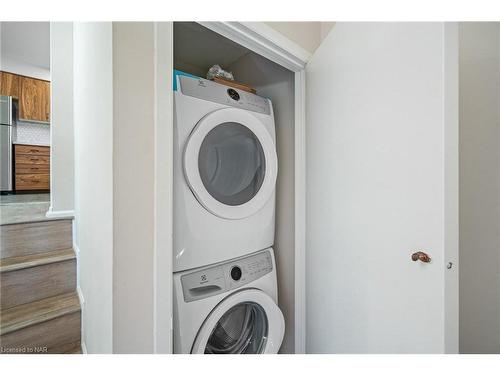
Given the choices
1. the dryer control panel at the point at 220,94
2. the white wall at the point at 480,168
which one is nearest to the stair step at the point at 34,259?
the dryer control panel at the point at 220,94

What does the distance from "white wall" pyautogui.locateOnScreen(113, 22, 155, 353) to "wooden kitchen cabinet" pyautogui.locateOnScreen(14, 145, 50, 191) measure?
399 cm

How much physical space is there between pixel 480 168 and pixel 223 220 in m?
1.10

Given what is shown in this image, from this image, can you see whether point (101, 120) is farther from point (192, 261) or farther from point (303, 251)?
point (303, 251)

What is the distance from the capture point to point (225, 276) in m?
1.03

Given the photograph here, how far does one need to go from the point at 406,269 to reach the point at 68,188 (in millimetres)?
2173

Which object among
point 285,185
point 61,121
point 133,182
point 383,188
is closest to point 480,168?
point 383,188

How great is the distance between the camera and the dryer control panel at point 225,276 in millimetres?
931

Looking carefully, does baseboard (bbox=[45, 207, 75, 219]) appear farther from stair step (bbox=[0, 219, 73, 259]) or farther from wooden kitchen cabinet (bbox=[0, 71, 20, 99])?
wooden kitchen cabinet (bbox=[0, 71, 20, 99])

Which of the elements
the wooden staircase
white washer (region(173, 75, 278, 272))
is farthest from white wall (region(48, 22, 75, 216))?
white washer (region(173, 75, 278, 272))

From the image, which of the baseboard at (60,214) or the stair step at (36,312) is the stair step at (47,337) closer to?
the stair step at (36,312)

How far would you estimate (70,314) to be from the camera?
1.22 metres

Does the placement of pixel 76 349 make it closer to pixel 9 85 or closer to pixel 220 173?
pixel 220 173

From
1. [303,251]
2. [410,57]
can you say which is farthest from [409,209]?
[303,251]

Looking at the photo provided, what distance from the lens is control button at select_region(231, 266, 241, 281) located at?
1057 mm
